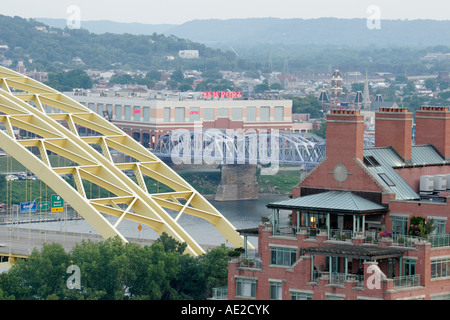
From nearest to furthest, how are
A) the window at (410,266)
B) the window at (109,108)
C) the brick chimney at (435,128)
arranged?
1. the window at (410,266)
2. the brick chimney at (435,128)
3. the window at (109,108)

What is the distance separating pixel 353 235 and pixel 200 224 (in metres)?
65.9

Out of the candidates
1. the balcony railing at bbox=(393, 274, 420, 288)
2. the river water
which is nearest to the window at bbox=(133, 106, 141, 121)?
the river water

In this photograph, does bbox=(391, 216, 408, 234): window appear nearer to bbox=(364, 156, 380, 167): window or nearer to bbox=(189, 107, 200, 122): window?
bbox=(364, 156, 380, 167): window

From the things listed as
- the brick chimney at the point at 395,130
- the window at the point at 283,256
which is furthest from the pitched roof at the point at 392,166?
the window at the point at 283,256

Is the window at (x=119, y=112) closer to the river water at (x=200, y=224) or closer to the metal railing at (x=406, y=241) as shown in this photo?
the river water at (x=200, y=224)

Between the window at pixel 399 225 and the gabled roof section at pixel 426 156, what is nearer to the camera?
the window at pixel 399 225

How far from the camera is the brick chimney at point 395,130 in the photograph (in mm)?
46656

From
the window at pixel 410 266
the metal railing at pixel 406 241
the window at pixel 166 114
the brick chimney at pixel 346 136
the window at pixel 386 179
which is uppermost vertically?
the window at pixel 166 114

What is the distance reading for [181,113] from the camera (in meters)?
190

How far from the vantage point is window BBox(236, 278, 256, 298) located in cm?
→ 4166

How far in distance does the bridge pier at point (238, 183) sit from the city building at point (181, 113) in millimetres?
26213
